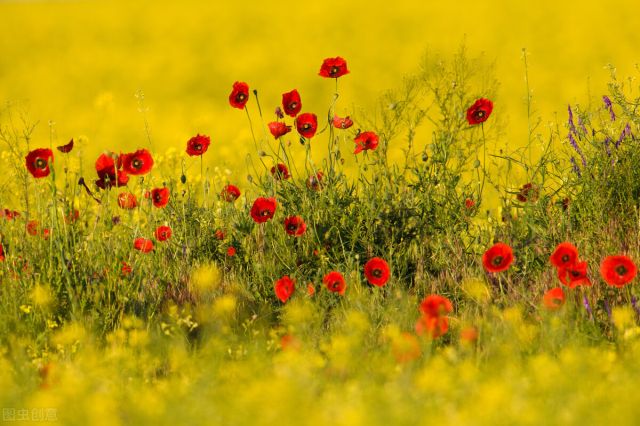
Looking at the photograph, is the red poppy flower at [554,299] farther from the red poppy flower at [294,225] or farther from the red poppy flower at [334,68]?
the red poppy flower at [334,68]

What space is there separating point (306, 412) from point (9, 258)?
1891 millimetres

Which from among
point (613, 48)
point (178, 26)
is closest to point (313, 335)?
point (613, 48)

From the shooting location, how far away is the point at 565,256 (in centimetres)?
281

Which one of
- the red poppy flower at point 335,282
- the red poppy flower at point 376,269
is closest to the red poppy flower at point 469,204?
the red poppy flower at point 376,269

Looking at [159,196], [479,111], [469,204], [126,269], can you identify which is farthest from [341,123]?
[126,269]

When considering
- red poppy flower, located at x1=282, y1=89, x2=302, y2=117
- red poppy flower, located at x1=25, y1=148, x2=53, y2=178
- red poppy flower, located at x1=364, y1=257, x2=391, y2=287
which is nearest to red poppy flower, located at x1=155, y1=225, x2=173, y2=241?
red poppy flower, located at x1=25, y1=148, x2=53, y2=178

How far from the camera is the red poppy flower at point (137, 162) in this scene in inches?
131

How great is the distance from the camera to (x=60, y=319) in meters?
3.16

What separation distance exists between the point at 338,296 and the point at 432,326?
0.83 m

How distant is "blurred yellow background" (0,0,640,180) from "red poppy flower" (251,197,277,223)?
15.4 ft

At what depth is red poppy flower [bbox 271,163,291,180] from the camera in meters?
3.65

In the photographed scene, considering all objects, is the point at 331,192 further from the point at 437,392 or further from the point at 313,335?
the point at 437,392

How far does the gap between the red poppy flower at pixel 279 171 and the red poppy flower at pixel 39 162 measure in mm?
895

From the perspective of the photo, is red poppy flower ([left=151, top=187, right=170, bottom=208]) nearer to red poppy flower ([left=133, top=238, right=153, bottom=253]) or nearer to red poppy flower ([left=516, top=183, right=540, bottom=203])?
red poppy flower ([left=133, top=238, right=153, bottom=253])
